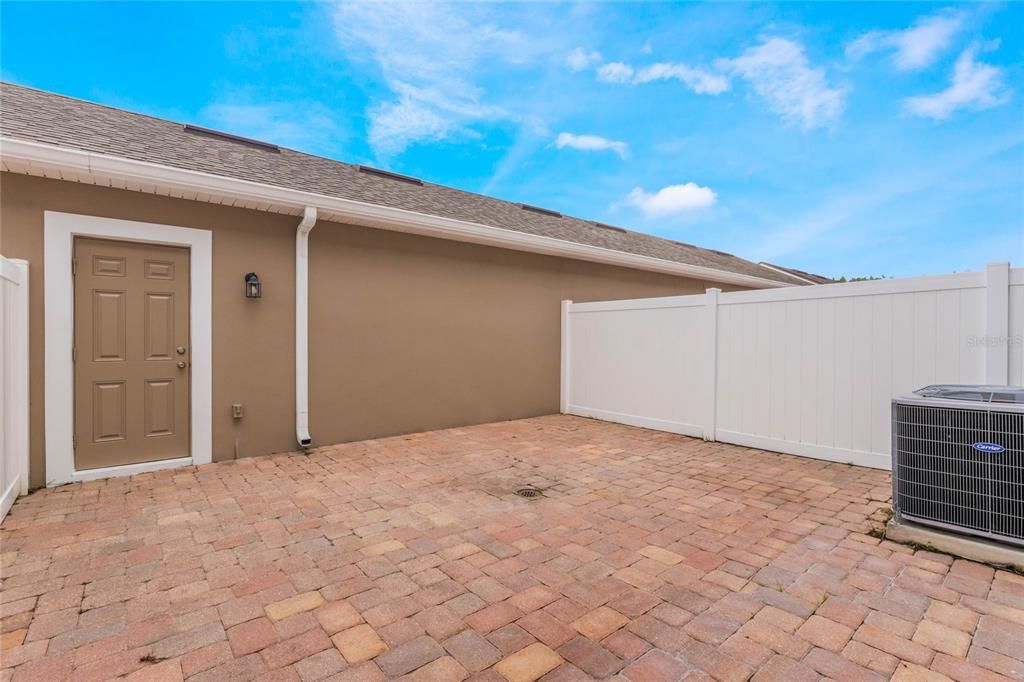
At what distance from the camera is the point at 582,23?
7375 millimetres

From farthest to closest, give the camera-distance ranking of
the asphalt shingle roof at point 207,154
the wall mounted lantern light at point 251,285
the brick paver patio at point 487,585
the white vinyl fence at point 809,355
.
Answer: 1. the wall mounted lantern light at point 251,285
2. the asphalt shingle roof at point 207,154
3. the white vinyl fence at point 809,355
4. the brick paver patio at point 487,585

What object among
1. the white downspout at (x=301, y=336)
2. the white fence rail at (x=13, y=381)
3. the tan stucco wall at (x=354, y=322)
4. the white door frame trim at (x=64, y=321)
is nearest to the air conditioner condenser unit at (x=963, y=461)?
the tan stucco wall at (x=354, y=322)

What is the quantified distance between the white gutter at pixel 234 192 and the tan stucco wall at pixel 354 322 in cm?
17

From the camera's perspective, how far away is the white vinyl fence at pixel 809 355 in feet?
12.6

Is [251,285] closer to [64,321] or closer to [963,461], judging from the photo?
[64,321]

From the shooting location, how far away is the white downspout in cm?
506


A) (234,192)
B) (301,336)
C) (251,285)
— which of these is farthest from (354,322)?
(234,192)

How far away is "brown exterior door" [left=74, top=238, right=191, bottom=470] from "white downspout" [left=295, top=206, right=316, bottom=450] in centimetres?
100

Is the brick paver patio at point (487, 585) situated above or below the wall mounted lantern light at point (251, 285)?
below

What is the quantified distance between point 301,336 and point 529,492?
10.2 ft

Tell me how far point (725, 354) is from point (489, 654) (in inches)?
183

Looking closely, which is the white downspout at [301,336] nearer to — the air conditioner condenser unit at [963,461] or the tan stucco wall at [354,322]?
the tan stucco wall at [354,322]

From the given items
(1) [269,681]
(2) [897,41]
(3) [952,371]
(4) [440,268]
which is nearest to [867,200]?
(2) [897,41]

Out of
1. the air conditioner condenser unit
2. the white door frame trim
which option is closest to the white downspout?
the white door frame trim
